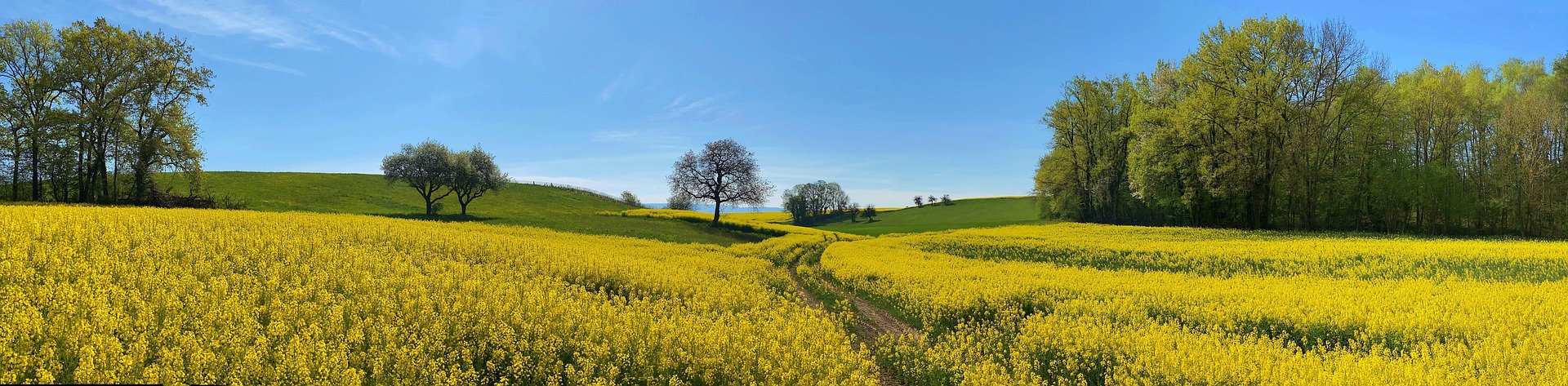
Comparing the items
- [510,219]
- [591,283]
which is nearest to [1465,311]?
[591,283]

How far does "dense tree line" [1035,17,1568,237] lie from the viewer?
30.0 metres

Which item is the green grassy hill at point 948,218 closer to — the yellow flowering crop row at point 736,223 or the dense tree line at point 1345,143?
the yellow flowering crop row at point 736,223

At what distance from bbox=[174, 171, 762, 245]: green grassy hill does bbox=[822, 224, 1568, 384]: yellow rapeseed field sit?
25146 millimetres

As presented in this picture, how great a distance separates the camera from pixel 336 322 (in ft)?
20.7

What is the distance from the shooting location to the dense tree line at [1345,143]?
30.0m

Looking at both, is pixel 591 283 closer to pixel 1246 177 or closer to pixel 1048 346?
pixel 1048 346

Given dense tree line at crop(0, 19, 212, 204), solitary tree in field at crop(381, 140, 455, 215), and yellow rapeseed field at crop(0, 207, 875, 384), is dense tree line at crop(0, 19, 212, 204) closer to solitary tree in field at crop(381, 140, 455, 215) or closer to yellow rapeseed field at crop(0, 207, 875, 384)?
solitary tree in field at crop(381, 140, 455, 215)

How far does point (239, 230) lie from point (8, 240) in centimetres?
409

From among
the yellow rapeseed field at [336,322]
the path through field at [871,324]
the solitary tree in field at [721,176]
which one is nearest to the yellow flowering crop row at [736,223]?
the solitary tree in field at [721,176]

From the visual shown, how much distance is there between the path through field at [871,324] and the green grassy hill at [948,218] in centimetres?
3512

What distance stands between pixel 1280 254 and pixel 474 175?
50002mm

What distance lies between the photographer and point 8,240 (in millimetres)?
7906

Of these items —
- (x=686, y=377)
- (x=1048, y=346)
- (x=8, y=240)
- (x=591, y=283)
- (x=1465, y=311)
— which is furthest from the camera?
(x=591, y=283)

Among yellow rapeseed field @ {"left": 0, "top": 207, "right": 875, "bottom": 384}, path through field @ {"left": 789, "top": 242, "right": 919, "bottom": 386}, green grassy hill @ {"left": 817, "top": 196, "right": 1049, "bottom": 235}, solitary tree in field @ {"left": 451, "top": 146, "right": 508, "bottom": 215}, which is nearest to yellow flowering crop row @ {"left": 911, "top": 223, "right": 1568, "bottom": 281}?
path through field @ {"left": 789, "top": 242, "right": 919, "bottom": 386}
